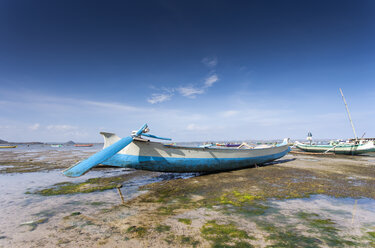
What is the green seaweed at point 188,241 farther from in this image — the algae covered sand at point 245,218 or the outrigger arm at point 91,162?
the outrigger arm at point 91,162

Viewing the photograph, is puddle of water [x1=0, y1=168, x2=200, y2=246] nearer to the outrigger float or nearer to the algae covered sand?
the algae covered sand

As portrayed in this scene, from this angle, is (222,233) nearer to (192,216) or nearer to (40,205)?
(192,216)

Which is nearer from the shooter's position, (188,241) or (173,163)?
(188,241)

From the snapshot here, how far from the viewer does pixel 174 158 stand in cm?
909

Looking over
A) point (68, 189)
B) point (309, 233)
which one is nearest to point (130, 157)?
point (68, 189)

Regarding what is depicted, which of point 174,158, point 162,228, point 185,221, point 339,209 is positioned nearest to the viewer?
point 162,228

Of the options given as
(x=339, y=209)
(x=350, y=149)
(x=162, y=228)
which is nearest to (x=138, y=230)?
(x=162, y=228)

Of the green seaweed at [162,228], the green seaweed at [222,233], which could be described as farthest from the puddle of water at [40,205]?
the green seaweed at [222,233]

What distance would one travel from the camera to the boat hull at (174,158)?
8.56 metres

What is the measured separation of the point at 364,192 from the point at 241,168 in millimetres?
6913

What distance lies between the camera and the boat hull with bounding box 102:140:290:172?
8.56 m

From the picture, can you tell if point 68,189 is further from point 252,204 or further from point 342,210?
point 342,210

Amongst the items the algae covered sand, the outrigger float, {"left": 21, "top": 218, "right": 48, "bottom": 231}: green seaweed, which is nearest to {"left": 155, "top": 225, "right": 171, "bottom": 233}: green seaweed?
the algae covered sand

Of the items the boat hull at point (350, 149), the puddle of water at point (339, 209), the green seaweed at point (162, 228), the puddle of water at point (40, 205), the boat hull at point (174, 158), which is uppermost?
the boat hull at point (174, 158)
